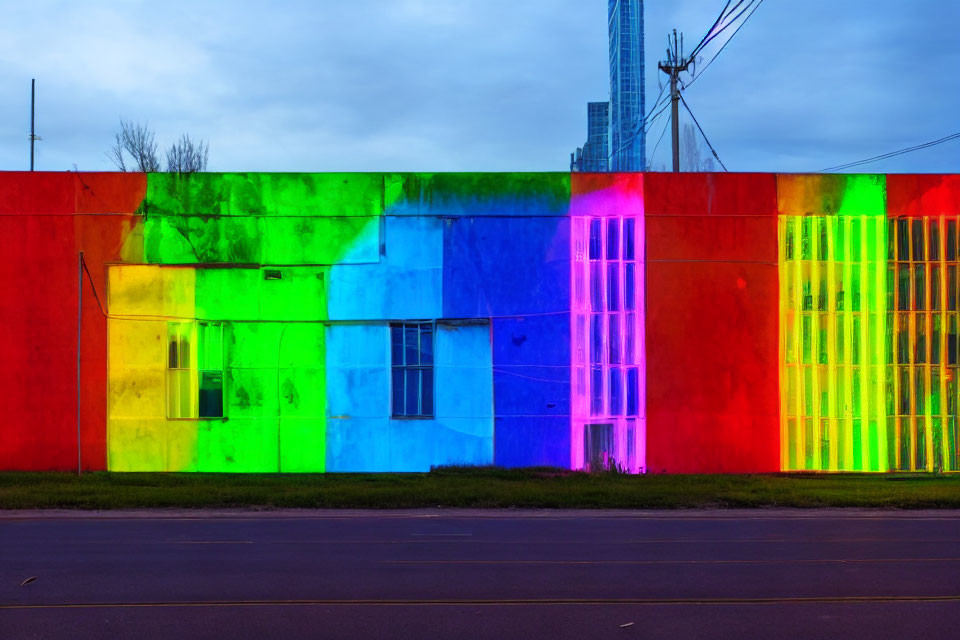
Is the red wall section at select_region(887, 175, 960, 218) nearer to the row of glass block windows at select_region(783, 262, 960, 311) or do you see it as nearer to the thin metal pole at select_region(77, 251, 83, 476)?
the row of glass block windows at select_region(783, 262, 960, 311)

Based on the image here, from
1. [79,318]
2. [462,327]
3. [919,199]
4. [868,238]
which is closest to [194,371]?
[79,318]

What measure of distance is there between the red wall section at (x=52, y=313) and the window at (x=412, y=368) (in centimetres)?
613

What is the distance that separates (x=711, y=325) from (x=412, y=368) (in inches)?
254

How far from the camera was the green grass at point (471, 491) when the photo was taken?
55.1 feet

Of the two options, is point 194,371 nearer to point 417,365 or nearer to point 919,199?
point 417,365

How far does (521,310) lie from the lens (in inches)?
834

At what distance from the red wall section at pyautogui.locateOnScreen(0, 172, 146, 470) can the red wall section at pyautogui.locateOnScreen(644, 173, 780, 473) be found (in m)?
11.4

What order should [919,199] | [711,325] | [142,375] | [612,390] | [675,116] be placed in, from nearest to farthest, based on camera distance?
1. [142,375]
2. [612,390]
3. [711,325]
4. [919,199]
5. [675,116]

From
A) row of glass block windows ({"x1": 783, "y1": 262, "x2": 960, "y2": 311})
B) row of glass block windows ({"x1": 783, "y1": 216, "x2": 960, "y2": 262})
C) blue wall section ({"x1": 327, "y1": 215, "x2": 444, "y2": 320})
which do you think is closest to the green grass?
blue wall section ({"x1": 327, "y1": 215, "x2": 444, "y2": 320})
